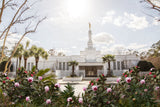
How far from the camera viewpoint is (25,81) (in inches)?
157

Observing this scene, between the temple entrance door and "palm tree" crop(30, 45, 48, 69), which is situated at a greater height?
"palm tree" crop(30, 45, 48, 69)

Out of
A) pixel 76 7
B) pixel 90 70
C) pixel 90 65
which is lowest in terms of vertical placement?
pixel 90 70

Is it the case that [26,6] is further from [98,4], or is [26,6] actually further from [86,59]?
[86,59]

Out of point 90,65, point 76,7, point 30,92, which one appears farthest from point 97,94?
point 90,65

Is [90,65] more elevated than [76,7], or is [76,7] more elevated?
[76,7]

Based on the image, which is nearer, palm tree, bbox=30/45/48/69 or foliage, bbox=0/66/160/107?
foliage, bbox=0/66/160/107

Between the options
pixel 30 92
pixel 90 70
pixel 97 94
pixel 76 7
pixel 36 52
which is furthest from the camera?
pixel 90 70

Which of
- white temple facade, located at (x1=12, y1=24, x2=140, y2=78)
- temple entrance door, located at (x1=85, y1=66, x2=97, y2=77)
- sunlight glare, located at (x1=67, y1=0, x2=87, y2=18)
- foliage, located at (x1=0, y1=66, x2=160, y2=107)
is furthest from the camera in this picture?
temple entrance door, located at (x1=85, y1=66, x2=97, y2=77)

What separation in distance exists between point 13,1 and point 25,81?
500 cm

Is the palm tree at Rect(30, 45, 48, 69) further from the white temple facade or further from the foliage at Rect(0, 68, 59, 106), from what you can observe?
the foliage at Rect(0, 68, 59, 106)

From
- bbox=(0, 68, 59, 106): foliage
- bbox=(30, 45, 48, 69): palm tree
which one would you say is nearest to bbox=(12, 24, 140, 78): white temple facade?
bbox=(30, 45, 48, 69): palm tree

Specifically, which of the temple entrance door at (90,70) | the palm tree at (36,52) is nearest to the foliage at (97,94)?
the palm tree at (36,52)

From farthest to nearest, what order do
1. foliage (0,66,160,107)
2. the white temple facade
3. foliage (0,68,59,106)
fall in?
1. the white temple facade
2. foliage (0,68,59,106)
3. foliage (0,66,160,107)

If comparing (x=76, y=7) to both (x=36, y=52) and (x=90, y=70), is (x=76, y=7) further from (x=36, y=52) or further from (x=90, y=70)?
(x=90, y=70)
